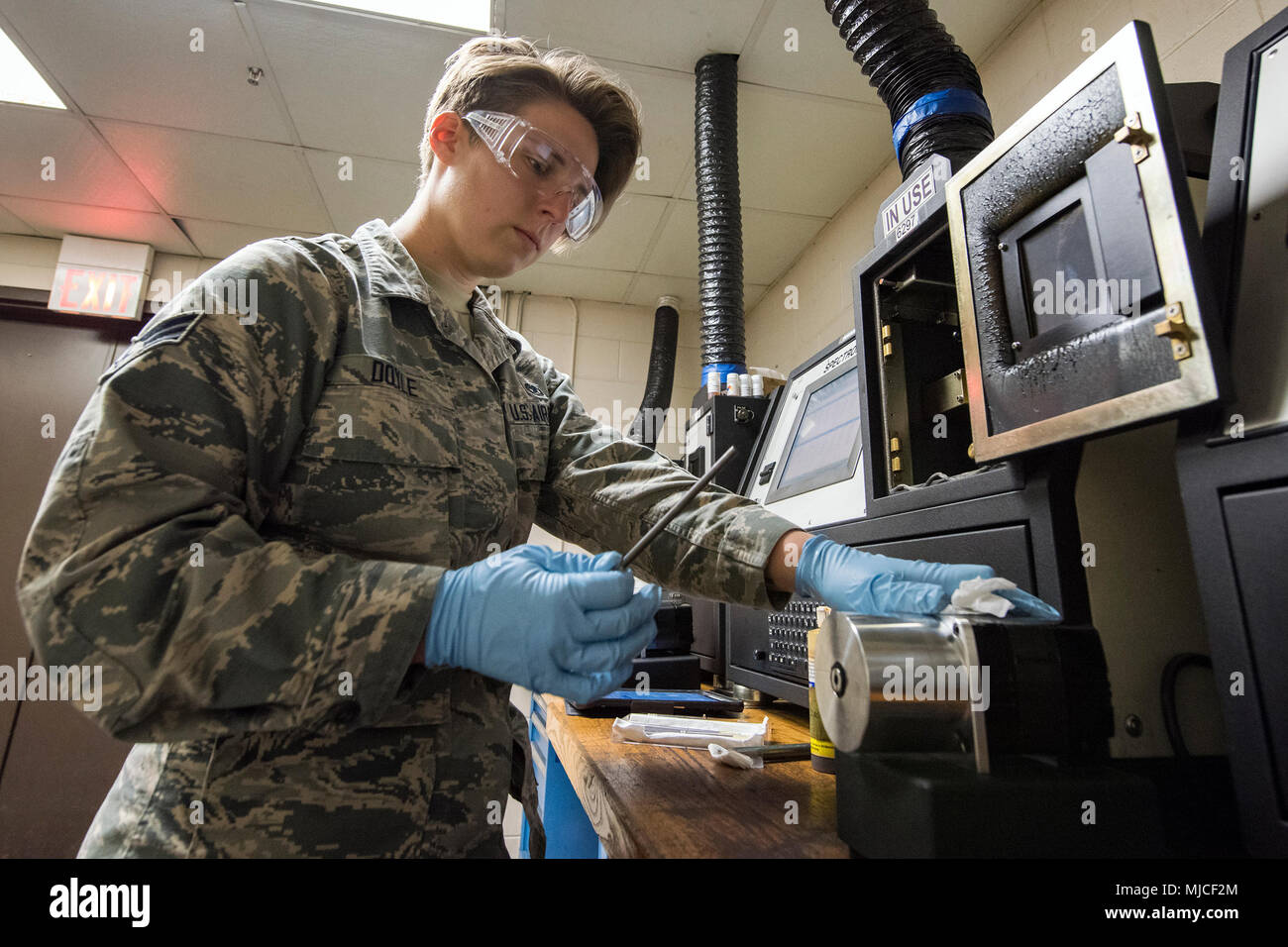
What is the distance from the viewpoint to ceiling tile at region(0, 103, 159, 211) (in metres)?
2.48

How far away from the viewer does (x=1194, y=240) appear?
0.52m

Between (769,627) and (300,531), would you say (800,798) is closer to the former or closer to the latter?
(769,627)

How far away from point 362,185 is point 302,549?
104 inches

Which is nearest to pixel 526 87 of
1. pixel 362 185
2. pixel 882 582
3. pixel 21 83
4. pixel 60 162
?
pixel 882 582

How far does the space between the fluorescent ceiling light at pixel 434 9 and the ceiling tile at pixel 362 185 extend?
671 mm

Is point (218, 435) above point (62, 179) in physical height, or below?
below

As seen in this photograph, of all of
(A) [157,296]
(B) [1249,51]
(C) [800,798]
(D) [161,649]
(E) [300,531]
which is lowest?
(C) [800,798]

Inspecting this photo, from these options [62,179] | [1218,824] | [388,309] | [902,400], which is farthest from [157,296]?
[1218,824]

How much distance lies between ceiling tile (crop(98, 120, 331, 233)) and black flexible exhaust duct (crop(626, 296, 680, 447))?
5.95 ft

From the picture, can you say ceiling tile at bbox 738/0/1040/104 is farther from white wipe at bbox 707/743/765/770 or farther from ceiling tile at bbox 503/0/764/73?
white wipe at bbox 707/743/765/770

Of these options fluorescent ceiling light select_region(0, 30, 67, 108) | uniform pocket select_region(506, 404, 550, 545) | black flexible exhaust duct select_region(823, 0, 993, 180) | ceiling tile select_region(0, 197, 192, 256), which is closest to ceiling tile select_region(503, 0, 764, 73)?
black flexible exhaust duct select_region(823, 0, 993, 180)

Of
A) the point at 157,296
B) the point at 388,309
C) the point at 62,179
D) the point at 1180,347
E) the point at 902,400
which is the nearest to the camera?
the point at 1180,347

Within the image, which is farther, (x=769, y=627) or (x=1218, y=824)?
(x=769, y=627)

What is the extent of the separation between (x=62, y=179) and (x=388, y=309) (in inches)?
125
